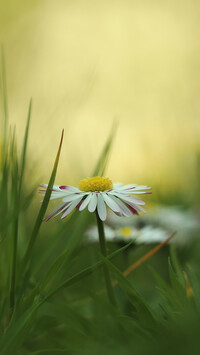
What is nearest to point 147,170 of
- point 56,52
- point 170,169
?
point 170,169

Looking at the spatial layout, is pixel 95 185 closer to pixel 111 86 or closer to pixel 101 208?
pixel 101 208

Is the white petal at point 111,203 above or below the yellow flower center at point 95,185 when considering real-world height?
below

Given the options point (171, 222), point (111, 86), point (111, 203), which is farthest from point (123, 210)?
point (111, 86)

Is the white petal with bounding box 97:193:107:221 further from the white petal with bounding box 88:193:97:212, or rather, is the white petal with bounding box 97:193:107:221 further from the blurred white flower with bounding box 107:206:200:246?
the blurred white flower with bounding box 107:206:200:246

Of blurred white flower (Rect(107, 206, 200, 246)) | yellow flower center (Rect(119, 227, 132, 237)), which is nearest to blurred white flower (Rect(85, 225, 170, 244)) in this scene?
yellow flower center (Rect(119, 227, 132, 237))

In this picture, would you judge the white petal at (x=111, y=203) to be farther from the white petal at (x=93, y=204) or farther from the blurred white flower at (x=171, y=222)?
the blurred white flower at (x=171, y=222)

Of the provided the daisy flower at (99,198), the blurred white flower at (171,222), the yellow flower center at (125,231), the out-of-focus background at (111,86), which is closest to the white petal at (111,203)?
the daisy flower at (99,198)
